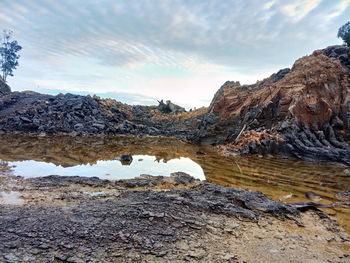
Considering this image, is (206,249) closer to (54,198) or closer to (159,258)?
(159,258)

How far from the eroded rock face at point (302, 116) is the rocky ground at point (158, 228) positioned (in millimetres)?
11326

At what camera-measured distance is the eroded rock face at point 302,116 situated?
680 inches

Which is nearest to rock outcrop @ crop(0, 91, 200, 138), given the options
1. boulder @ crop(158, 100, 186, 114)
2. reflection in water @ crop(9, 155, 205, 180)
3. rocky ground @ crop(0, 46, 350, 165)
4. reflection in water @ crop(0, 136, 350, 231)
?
rocky ground @ crop(0, 46, 350, 165)

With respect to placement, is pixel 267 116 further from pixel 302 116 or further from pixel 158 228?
pixel 158 228

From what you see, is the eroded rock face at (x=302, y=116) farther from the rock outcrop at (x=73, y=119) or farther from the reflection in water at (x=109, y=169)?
the rock outcrop at (x=73, y=119)

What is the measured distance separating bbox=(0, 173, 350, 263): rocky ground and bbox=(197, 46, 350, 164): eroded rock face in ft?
37.2

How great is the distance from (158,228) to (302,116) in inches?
703

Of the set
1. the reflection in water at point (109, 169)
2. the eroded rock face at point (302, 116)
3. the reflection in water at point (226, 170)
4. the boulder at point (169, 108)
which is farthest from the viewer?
the boulder at point (169, 108)

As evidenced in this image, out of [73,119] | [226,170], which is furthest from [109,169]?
[73,119]

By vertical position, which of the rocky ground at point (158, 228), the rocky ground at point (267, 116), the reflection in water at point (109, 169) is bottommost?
the reflection in water at point (109, 169)

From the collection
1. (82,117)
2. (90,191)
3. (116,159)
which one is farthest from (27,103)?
(90,191)

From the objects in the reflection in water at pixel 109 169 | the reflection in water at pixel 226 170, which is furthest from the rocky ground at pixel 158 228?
the reflection in water at pixel 109 169

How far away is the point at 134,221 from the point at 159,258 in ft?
3.84

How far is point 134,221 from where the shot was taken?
16.5 feet
